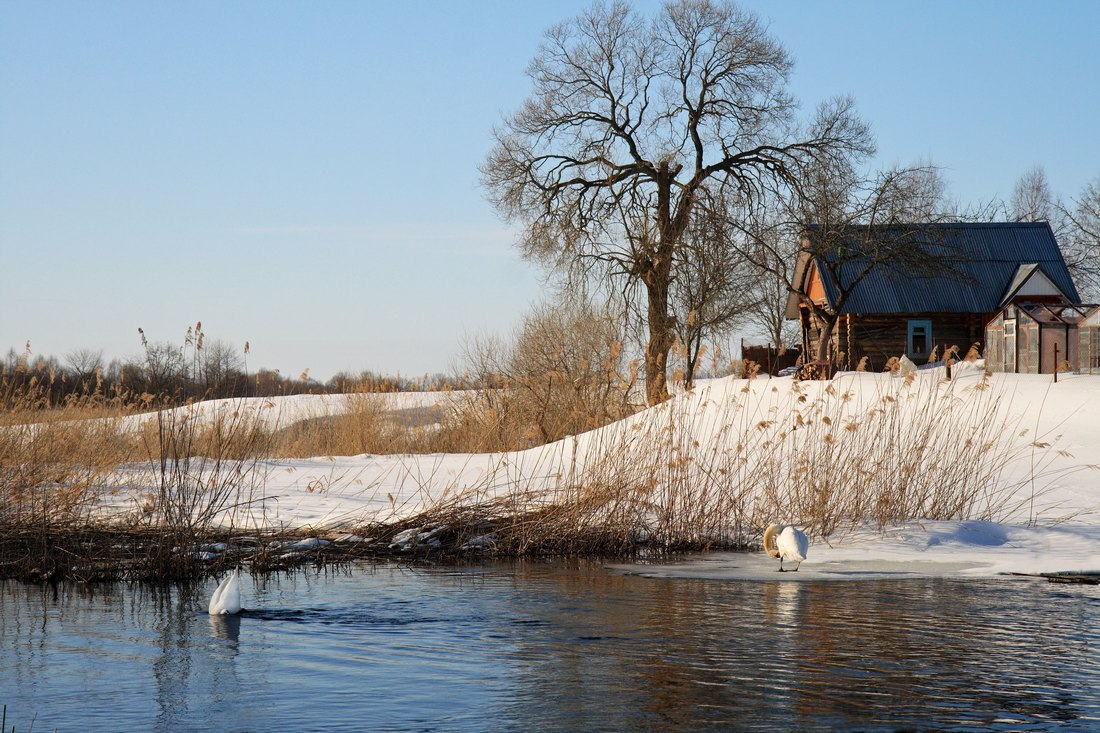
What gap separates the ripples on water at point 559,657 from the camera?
14.8 feet

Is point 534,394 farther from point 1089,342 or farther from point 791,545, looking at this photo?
point 1089,342

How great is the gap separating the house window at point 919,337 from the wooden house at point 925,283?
0.04m

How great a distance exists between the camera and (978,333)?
39.5 m

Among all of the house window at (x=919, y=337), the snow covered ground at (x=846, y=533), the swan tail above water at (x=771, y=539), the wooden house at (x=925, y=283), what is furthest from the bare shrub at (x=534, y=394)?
the house window at (x=919, y=337)

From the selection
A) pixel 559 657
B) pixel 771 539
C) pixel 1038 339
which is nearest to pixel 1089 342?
pixel 1038 339

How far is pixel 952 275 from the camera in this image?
129ft

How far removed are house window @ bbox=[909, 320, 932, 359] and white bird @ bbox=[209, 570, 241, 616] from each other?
120ft

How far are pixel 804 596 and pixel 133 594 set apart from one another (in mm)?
4682

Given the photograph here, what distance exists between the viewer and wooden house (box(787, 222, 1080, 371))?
37906 mm

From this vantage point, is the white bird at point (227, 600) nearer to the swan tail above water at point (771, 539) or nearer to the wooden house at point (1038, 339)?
the swan tail above water at point (771, 539)

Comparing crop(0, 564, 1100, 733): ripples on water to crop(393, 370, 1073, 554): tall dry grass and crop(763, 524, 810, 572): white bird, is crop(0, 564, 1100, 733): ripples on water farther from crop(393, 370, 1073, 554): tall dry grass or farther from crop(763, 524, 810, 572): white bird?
crop(393, 370, 1073, 554): tall dry grass

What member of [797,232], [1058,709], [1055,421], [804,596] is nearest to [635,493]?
[804,596]

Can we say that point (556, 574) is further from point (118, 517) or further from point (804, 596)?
point (118, 517)

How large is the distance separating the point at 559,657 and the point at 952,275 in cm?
3712
